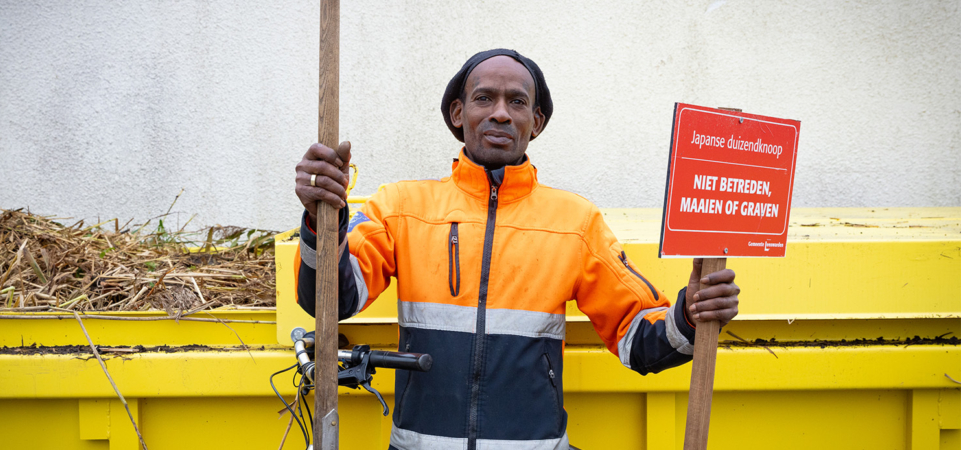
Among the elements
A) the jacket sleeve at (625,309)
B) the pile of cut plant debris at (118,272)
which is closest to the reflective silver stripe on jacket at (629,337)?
the jacket sleeve at (625,309)

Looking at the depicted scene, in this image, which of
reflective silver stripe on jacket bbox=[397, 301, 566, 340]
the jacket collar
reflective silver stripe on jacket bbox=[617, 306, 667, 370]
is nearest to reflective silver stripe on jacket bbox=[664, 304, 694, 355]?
reflective silver stripe on jacket bbox=[617, 306, 667, 370]

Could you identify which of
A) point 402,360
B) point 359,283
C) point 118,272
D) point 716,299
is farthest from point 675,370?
point 118,272

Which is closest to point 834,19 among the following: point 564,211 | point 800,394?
point 800,394

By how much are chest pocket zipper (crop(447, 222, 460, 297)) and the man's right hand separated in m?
0.42

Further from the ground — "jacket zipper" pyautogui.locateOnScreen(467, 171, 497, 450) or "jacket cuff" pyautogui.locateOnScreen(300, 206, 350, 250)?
"jacket cuff" pyautogui.locateOnScreen(300, 206, 350, 250)

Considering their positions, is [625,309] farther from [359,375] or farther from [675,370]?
[359,375]

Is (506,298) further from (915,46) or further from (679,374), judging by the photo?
(915,46)

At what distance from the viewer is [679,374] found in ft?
5.67

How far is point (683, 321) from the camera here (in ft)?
4.48

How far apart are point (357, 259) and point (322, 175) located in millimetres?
343

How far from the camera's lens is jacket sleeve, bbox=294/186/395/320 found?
1319mm

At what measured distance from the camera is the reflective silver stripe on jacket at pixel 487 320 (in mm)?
1500

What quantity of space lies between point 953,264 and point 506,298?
1546 mm

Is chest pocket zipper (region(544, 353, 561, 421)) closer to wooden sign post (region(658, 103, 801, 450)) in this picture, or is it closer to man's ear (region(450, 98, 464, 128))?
wooden sign post (region(658, 103, 801, 450))
